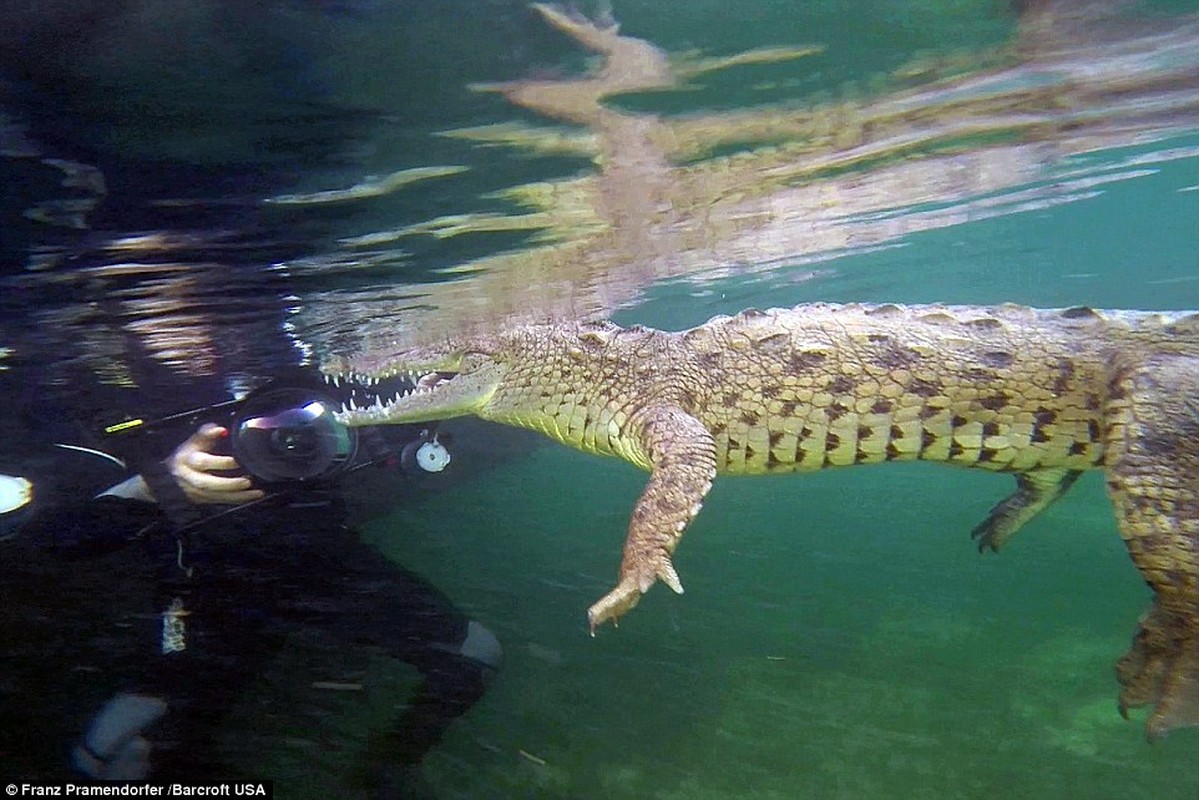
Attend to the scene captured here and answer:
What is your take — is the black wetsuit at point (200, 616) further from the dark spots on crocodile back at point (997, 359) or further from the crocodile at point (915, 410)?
the dark spots on crocodile back at point (997, 359)

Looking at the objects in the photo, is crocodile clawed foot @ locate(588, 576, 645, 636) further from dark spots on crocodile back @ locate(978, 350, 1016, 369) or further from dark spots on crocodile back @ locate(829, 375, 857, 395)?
dark spots on crocodile back @ locate(978, 350, 1016, 369)

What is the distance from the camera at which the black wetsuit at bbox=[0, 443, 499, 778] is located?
18.4ft

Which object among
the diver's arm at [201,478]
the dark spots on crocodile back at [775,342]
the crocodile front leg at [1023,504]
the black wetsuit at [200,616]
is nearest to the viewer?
the dark spots on crocodile back at [775,342]

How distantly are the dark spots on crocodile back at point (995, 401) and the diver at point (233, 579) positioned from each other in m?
4.13

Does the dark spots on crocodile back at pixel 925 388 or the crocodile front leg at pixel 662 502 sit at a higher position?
the dark spots on crocodile back at pixel 925 388

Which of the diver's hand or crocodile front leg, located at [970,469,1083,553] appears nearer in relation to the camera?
crocodile front leg, located at [970,469,1083,553]

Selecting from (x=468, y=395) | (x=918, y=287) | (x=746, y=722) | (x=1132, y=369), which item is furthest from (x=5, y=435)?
(x=918, y=287)

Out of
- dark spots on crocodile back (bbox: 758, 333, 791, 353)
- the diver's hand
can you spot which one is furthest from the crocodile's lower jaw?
dark spots on crocodile back (bbox: 758, 333, 791, 353)

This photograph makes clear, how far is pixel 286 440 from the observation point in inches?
211

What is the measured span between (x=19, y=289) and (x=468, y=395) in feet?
12.9

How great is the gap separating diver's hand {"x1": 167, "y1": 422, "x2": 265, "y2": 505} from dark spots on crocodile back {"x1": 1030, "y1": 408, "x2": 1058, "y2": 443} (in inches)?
204

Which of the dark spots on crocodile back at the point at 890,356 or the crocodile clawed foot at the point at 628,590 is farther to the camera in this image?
the dark spots on crocodile back at the point at 890,356

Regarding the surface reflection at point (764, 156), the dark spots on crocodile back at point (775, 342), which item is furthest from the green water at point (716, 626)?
the dark spots on crocodile back at point (775, 342)

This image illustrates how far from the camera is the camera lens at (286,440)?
5340 mm
